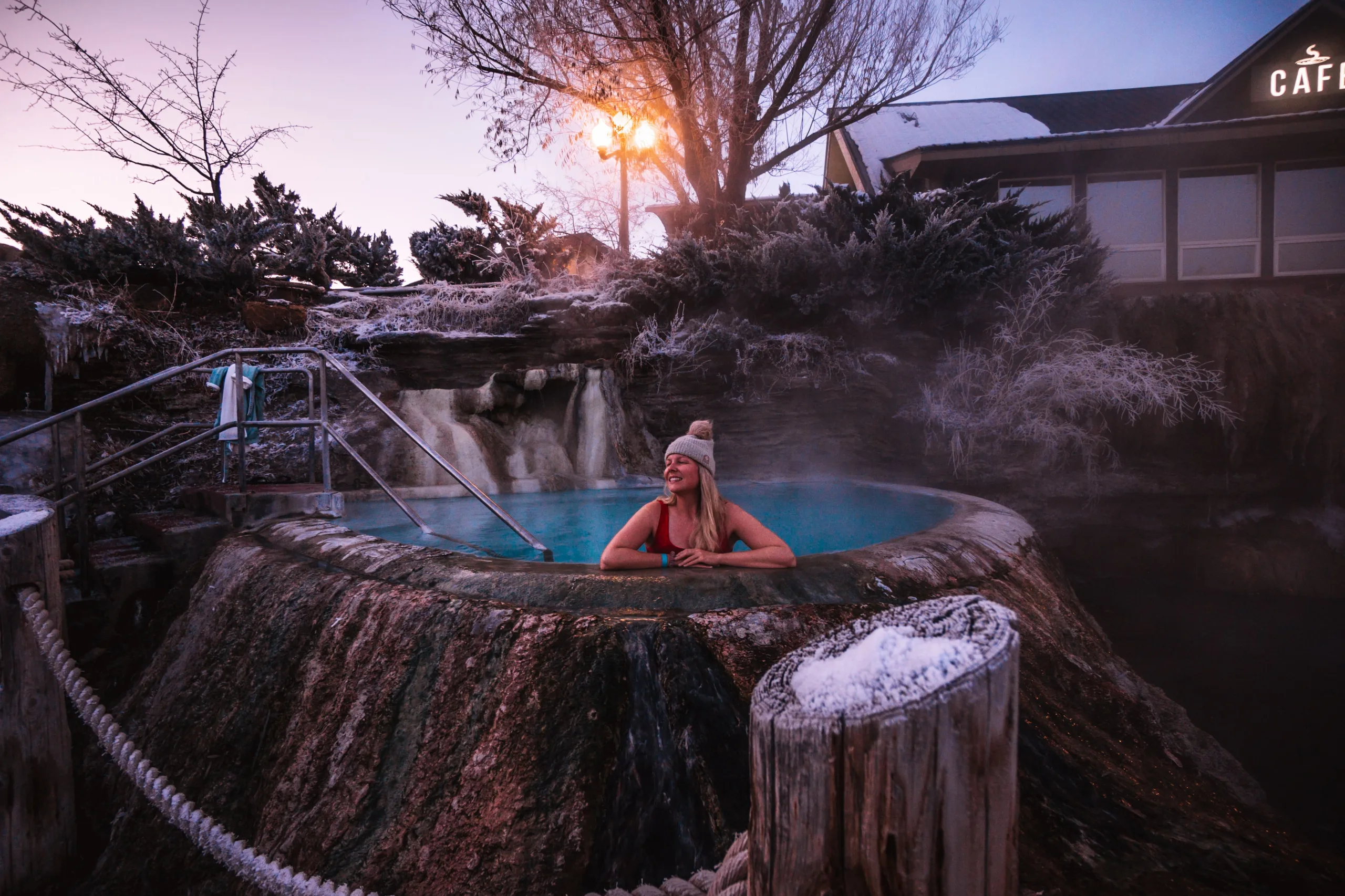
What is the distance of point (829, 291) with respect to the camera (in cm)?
771

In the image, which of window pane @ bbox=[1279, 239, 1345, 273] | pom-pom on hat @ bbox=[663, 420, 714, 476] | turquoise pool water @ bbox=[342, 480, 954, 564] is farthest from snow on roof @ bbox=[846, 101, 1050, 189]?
pom-pom on hat @ bbox=[663, 420, 714, 476]

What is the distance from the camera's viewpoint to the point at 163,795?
6.59 feet

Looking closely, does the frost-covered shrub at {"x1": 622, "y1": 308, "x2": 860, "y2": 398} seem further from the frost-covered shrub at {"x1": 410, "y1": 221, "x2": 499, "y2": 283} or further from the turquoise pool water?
the frost-covered shrub at {"x1": 410, "y1": 221, "x2": 499, "y2": 283}

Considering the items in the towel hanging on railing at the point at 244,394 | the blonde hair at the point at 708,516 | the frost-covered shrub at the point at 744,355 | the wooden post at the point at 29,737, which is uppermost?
the frost-covered shrub at the point at 744,355

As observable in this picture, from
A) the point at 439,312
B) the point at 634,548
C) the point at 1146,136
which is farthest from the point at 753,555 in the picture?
the point at 1146,136

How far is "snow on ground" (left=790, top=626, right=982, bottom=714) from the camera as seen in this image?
34.2 inches

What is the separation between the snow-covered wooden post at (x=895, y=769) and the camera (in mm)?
856

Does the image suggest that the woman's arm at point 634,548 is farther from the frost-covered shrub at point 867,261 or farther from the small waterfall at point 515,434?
the frost-covered shrub at point 867,261

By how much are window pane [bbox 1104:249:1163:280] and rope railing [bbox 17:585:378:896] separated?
1413 centimetres

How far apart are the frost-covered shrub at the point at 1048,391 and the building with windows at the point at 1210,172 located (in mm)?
4711

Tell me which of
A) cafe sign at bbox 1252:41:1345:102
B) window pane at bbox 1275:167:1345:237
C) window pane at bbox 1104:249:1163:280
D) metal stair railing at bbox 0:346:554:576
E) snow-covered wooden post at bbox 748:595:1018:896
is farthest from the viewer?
window pane at bbox 1104:249:1163:280

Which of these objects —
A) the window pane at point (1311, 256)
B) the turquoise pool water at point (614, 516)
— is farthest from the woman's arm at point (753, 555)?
the window pane at point (1311, 256)

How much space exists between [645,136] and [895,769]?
10.3m

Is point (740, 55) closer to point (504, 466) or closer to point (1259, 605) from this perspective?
point (504, 466)
